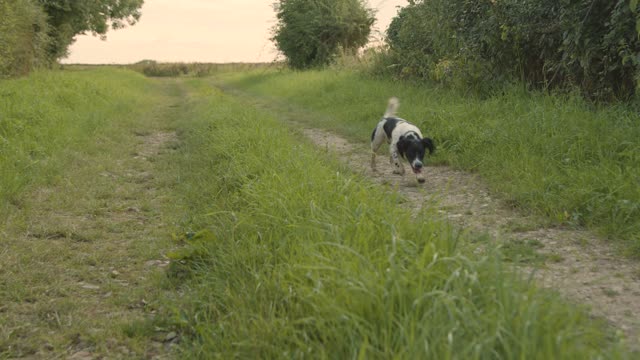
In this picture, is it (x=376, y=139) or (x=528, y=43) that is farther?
(x=528, y=43)

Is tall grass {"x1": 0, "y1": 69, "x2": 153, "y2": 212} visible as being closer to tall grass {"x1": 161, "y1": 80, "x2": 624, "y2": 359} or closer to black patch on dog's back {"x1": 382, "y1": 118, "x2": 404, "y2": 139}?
tall grass {"x1": 161, "y1": 80, "x2": 624, "y2": 359}

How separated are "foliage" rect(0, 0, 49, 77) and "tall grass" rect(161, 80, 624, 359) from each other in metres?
11.5

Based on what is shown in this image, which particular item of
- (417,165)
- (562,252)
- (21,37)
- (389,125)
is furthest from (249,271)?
(21,37)

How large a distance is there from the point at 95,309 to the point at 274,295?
1.39m

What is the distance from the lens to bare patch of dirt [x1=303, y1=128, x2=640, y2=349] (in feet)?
10.4

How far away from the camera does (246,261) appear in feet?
11.4

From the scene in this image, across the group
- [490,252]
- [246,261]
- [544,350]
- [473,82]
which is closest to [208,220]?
[246,261]

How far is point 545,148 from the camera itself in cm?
636

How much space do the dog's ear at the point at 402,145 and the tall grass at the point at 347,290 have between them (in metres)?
1.89

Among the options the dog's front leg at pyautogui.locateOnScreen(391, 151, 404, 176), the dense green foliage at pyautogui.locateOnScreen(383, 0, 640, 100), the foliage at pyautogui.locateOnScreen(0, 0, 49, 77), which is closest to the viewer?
the dog's front leg at pyautogui.locateOnScreen(391, 151, 404, 176)

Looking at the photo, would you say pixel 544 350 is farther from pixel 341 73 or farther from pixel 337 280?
pixel 341 73

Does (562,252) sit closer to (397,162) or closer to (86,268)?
(397,162)

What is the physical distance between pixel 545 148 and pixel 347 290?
4746 millimetres

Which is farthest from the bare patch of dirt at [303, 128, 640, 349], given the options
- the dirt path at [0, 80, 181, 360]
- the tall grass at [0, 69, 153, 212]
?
the tall grass at [0, 69, 153, 212]
